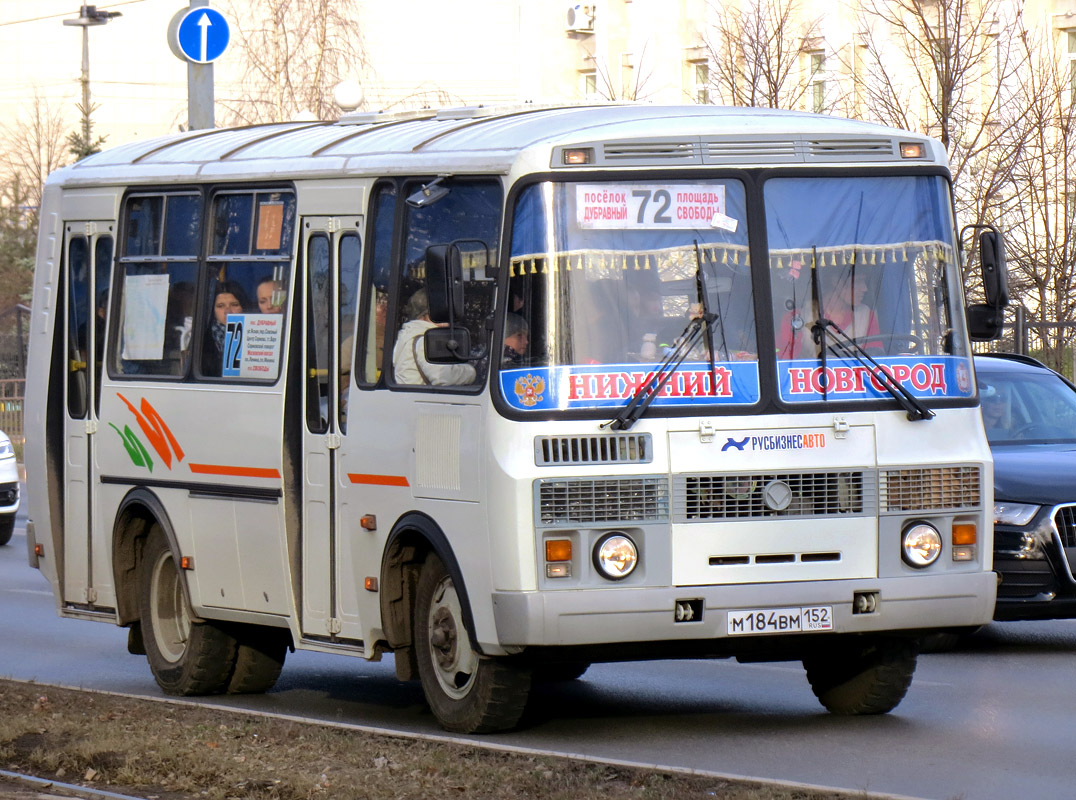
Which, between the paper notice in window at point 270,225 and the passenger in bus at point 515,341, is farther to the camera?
the paper notice in window at point 270,225

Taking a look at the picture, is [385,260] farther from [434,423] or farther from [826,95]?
[826,95]

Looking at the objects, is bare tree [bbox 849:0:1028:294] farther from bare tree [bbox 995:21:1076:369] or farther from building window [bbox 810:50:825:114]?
building window [bbox 810:50:825:114]

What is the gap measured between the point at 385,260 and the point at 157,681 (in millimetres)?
3137

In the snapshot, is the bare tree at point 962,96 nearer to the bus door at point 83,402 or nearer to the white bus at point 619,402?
the bus door at point 83,402

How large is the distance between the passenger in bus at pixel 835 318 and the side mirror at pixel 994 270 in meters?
0.69

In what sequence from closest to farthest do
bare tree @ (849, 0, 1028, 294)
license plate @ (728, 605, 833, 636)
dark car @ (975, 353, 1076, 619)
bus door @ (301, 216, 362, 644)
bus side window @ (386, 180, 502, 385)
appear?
license plate @ (728, 605, 833, 636), bus side window @ (386, 180, 502, 385), bus door @ (301, 216, 362, 644), dark car @ (975, 353, 1076, 619), bare tree @ (849, 0, 1028, 294)

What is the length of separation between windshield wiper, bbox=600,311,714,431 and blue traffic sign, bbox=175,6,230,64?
1216 cm

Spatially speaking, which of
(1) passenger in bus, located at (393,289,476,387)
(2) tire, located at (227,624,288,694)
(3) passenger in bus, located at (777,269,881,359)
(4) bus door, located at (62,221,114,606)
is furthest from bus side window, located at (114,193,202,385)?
(3) passenger in bus, located at (777,269,881,359)

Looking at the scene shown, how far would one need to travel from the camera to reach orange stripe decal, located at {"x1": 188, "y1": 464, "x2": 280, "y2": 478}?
10344 mm

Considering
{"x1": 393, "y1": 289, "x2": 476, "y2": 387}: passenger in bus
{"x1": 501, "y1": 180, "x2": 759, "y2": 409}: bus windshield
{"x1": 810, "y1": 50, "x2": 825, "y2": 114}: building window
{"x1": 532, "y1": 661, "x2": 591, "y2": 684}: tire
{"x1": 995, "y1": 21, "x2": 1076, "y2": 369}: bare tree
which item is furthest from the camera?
{"x1": 810, "y1": 50, "x2": 825, "y2": 114}: building window

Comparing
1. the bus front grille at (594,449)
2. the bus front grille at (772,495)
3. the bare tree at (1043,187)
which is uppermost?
the bare tree at (1043,187)

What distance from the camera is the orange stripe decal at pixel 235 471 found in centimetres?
1034

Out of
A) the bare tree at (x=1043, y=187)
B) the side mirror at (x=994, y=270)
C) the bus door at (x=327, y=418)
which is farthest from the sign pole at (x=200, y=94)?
the side mirror at (x=994, y=270)

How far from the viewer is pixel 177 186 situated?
11281mm
